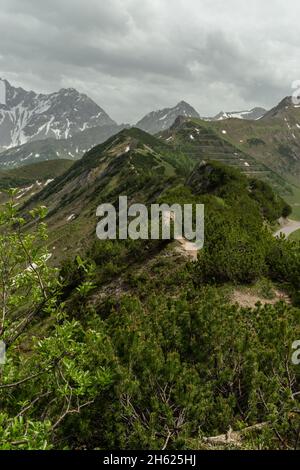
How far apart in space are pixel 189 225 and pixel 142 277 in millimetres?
7691

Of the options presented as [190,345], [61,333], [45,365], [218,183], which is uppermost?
[218,183]

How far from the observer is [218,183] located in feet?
199

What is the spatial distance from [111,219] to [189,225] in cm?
3896

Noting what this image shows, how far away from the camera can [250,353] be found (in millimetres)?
14266

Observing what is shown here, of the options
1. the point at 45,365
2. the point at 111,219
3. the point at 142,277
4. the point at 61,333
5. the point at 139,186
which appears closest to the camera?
the point at 61,333

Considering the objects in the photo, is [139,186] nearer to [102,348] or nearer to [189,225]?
[189,225]

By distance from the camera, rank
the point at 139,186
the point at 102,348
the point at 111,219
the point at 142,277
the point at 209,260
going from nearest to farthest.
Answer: the point at 102,348 < the point at 209,260 < the point at 142,277 < the point at 111,219 < the point at 139,186

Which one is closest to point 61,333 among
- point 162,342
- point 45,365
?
point 45,365

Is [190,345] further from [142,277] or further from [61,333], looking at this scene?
[142,277]

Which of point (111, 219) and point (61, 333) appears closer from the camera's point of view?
point (61, 333)

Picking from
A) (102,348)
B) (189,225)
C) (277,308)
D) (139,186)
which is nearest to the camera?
(102,348)

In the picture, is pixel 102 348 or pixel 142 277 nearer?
pixel 102 348

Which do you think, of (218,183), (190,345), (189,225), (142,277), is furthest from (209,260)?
(218,183)

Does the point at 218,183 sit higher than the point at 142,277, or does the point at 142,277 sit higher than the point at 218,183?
the point at 218,183
